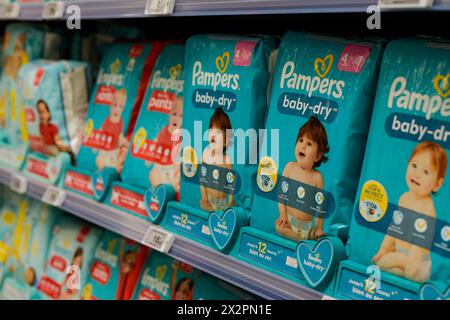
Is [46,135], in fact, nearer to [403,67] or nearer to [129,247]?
[129,247]

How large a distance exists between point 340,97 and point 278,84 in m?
0.17

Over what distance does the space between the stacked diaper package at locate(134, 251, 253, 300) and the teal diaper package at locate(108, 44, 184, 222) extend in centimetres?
24

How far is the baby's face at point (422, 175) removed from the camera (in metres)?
0.99

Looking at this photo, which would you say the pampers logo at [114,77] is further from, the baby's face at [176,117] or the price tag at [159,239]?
the price tag at [159,239]

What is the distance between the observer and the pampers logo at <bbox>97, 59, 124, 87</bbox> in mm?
1834

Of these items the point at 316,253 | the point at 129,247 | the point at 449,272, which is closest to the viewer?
the point at 449,272

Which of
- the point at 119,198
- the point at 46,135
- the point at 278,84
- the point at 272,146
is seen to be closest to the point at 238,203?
the point at 272,146

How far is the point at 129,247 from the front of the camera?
189 cm

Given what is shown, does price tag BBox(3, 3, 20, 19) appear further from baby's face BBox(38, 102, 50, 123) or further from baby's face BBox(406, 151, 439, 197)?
baby's face BBox(406, 151, 439, 197)

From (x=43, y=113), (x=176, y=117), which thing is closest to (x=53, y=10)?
(x=43, y=113)

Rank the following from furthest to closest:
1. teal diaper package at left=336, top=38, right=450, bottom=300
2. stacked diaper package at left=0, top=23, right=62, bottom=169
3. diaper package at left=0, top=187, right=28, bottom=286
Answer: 1. diaper package at left=0, top=187, right=28, bottom=286
2. stacked diaper package at left=0, top=23, right=62, bottom=169
3. teal diaper package at left=336, top=38, right=450, bottom=300

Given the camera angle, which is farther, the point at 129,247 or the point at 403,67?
the point at 129,247

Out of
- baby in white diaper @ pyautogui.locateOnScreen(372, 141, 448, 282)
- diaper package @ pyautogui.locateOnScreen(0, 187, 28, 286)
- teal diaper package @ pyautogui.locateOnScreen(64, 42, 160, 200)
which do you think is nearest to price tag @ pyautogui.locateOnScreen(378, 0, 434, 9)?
baby in white diaper @ pyautogui.locateOnScreen(372, 141, 448, 282)
